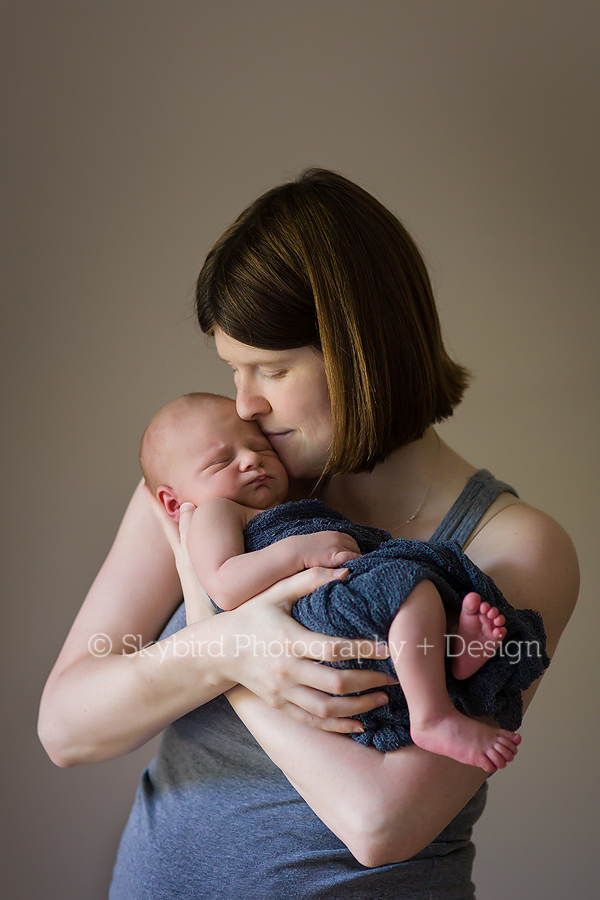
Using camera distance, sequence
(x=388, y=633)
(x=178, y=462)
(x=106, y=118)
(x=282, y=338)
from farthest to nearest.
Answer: (x=106, y=118) < (x=178, y=462) < (x=282, y=338) < (x=388, y=633)

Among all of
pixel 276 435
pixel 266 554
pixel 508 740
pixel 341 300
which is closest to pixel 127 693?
pixel 266 554

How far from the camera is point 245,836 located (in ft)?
3.90

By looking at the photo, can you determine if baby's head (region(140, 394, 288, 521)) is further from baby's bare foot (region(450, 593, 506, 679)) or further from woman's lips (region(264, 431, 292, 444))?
baby's bare foot (region(450, 593, 506, 679))

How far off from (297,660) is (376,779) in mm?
181

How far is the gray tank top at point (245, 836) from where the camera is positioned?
1.13 m

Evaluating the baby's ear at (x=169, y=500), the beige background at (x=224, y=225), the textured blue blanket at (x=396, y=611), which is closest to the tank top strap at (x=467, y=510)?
the textured blue blanket at (x=396, y=611)

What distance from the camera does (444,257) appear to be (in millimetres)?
2312

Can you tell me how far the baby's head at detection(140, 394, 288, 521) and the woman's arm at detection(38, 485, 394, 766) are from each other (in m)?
0.14

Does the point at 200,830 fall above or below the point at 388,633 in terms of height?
below

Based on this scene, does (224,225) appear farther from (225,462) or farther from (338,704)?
(338,704)

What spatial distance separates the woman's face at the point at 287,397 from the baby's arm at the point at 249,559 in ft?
0.83

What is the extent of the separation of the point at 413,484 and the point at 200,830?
2.33 feet

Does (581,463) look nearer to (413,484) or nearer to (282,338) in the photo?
(413,484)

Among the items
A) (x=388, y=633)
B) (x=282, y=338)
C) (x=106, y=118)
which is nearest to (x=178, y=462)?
(x=282, y=338)
